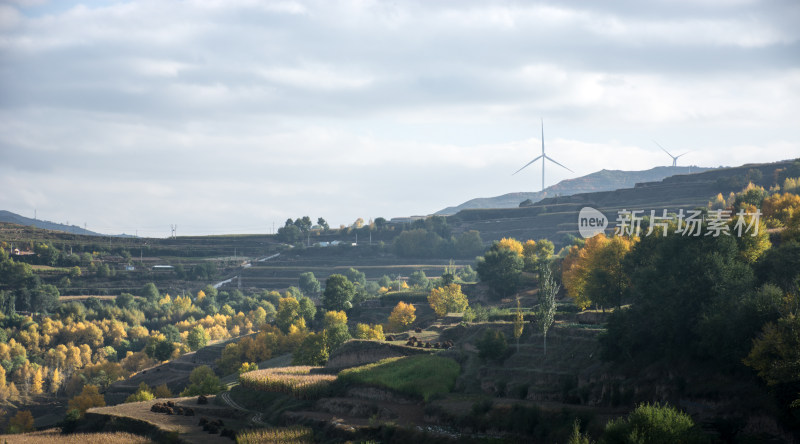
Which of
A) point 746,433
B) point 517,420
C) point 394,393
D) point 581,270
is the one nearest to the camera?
point 746,433

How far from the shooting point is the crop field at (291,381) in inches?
3428

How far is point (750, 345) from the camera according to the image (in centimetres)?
5734

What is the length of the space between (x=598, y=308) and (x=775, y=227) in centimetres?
2597

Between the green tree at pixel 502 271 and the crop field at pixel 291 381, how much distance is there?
50008mm

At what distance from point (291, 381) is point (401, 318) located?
1841 inches

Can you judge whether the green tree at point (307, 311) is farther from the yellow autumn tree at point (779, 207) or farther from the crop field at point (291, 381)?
the yellow autumn tree at point (779, 207)

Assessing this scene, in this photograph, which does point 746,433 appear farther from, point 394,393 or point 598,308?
point 598,308

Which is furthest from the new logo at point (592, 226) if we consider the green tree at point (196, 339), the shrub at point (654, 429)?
the shrub at point (654, 429)

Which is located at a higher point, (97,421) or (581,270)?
(581,270)

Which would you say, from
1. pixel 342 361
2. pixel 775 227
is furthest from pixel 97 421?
pixel 775 227

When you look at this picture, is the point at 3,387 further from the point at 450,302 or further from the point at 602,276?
the point at 602,276

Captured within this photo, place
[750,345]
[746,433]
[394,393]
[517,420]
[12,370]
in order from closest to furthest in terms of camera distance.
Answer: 1. [746,433]
2. [750,345]
3. [517,420]
4. [394,393]
5. [12,370]

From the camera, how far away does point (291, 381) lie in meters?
90.1

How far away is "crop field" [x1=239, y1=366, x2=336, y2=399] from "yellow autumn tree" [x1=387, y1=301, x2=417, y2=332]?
1334 inches
